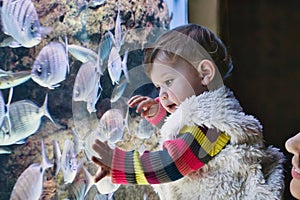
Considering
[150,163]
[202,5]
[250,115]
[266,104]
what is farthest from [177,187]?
[202,5]

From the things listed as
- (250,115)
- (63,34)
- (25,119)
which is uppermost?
(63,34)

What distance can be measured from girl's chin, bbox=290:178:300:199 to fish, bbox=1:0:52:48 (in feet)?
2.08

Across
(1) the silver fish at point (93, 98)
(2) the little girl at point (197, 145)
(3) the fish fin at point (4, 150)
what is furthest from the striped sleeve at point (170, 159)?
(3) the fish fin at point (4, 150)

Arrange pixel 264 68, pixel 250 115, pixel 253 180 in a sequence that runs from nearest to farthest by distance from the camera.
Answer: pixel 253 180 → pixel 250 115 → pixel 264 68

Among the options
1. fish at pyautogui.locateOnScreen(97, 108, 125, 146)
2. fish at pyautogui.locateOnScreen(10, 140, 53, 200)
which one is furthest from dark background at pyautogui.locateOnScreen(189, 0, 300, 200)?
fish at pyautogui.locateOnScreen(10, 140, 53, 200)

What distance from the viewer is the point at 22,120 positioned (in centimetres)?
78

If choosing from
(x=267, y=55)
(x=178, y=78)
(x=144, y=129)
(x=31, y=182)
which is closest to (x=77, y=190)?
(x=31, y=182)

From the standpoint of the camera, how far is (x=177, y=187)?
3.09 ft

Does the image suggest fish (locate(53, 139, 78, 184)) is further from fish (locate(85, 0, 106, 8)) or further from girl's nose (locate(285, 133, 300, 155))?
girl's nose (locate(285, 133, 300, 155))

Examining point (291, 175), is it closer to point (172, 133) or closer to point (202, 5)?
point (172, 133)

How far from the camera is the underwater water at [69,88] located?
2.53 ft

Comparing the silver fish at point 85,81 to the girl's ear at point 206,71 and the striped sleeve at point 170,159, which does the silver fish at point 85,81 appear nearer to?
the striped sleeve at point 170,159

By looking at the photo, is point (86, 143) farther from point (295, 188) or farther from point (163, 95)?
point (295, 188)

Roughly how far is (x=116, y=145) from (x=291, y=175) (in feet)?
1.32
